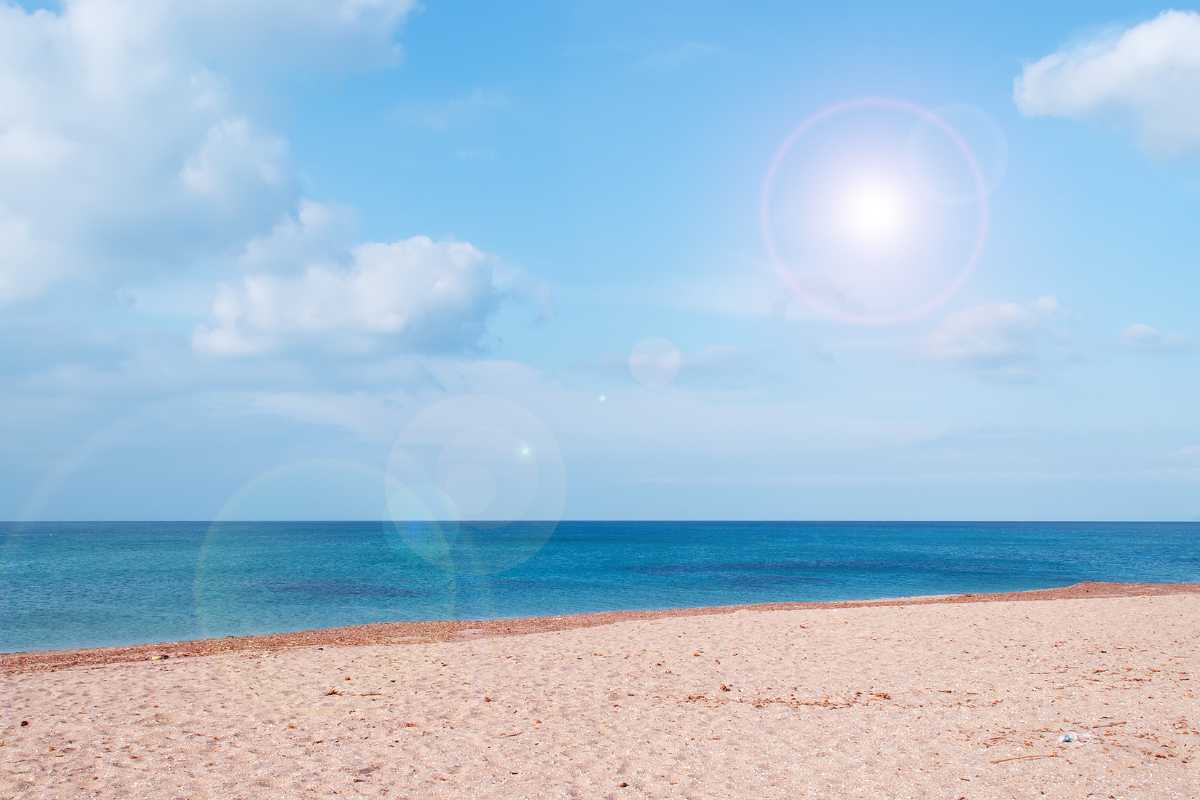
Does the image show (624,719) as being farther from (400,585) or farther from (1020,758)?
(400,585)

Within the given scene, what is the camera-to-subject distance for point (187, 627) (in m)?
30.2

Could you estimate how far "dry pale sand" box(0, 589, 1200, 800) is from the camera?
29.9 feet

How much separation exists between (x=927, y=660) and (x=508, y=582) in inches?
1579

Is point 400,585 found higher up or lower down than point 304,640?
lower down

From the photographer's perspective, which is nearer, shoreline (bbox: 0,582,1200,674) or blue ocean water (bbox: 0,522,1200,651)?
shoreline (bbox: 0,582,1200,674)

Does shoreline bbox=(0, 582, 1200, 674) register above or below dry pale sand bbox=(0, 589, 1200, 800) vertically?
below

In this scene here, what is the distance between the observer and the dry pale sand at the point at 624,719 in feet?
29.9

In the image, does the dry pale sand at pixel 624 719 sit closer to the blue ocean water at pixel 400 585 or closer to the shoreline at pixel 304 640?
the shoreline at pixel 304 640

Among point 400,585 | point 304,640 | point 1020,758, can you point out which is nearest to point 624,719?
point 1020,758

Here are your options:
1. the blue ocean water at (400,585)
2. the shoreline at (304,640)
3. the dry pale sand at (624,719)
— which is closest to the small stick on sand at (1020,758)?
the dry pale sand at (624,719)

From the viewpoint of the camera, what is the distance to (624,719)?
12.0 meters

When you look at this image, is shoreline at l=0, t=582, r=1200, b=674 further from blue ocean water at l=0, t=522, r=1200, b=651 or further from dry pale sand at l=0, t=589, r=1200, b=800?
blue ocean water at l=0, t=522, r=1200, b=651

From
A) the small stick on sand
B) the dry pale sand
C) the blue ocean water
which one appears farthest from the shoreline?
the small stick on sand

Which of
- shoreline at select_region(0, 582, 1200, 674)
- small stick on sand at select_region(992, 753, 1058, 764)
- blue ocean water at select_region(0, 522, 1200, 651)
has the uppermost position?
small stick on sand at select_region(992, 753, 1058, 764)
